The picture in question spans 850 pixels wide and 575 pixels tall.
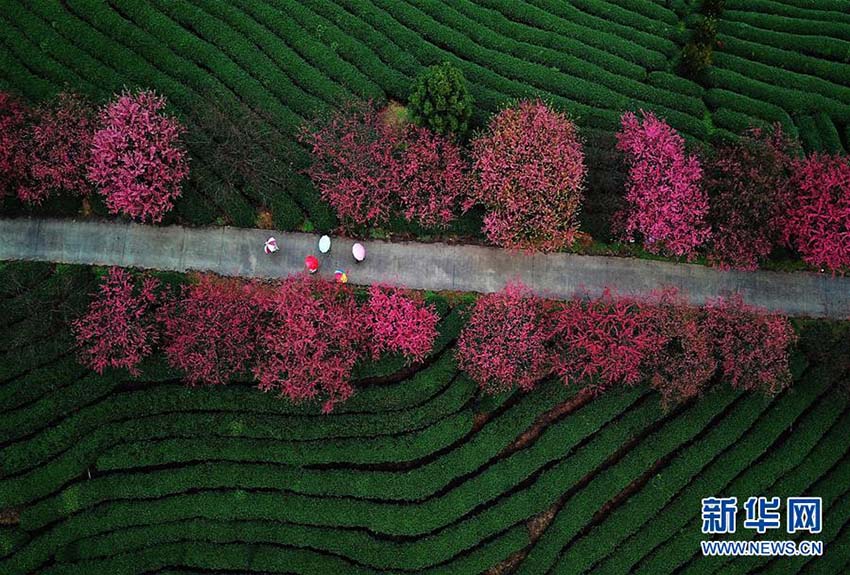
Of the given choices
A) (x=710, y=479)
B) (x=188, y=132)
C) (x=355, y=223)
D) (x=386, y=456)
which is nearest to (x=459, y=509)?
(x=386, y=456)

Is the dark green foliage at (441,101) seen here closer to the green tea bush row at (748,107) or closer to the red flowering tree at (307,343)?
the red flowering tree at (307,343)

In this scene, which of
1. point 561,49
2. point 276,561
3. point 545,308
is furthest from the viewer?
point 561,49

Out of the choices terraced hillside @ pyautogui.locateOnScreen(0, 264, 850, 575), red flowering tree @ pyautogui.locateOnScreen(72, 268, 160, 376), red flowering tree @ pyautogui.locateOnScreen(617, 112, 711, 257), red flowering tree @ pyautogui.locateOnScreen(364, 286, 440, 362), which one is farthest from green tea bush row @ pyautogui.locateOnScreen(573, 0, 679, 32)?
red flowering tree @ pyautogui.locateOnScreen(72, 268, 160, 376)

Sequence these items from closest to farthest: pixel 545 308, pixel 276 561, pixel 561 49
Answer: pixel 276 561 → pixel 545 308 → pixel 561 49

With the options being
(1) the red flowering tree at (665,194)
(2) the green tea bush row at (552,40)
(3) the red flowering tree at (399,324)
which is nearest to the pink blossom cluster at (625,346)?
(3) the red flowering tree at (399,324)

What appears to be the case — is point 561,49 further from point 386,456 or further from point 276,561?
point 276,561

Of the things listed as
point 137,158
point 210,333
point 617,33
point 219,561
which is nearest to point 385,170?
point 210,333
